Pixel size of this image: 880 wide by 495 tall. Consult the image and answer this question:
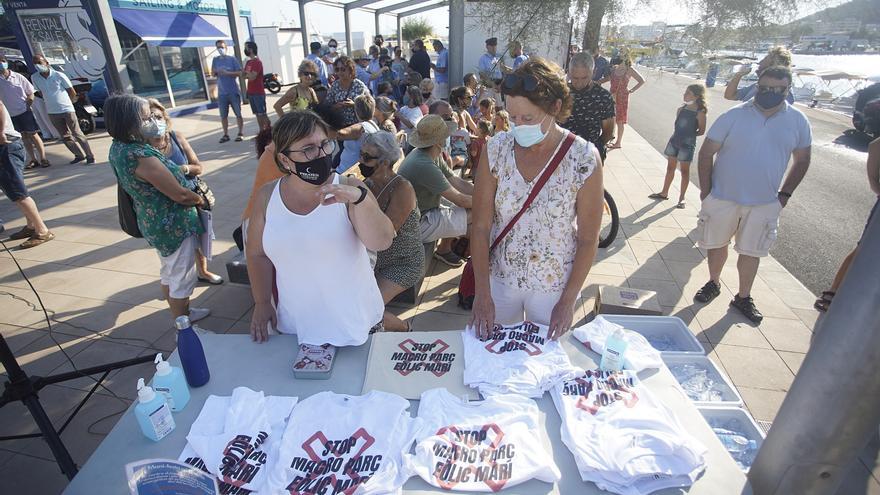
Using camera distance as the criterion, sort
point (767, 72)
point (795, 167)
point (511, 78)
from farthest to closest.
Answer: point (795, 167) → point (767, 72) → point (511, 78)

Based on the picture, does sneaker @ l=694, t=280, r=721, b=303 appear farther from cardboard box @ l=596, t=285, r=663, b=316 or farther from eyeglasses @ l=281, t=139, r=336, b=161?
eyeglasses @ l=281, t=139, r=336, b=161

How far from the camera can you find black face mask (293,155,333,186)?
1.84 meters

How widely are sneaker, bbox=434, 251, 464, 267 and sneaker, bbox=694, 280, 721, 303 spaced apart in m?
2.24

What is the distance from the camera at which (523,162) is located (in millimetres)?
2123

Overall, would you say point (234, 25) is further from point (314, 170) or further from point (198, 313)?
point (314, 170)

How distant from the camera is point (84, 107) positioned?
960 cm

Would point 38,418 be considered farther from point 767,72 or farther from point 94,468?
point 767,72

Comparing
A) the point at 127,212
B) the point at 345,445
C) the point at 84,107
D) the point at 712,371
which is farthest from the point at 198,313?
the point at 84,107

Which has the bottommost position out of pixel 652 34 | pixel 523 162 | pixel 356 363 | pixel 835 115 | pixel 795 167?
pixel 835 115

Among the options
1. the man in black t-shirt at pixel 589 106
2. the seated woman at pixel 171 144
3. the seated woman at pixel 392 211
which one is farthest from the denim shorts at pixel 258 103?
the seated woman at pixel 392 211

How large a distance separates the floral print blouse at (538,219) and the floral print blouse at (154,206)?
2225mm

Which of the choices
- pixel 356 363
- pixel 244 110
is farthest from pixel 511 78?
pixel 244 110

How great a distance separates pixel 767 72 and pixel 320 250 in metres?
3.30

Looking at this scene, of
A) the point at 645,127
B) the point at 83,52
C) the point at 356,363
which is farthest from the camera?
→ the point at 645,127
